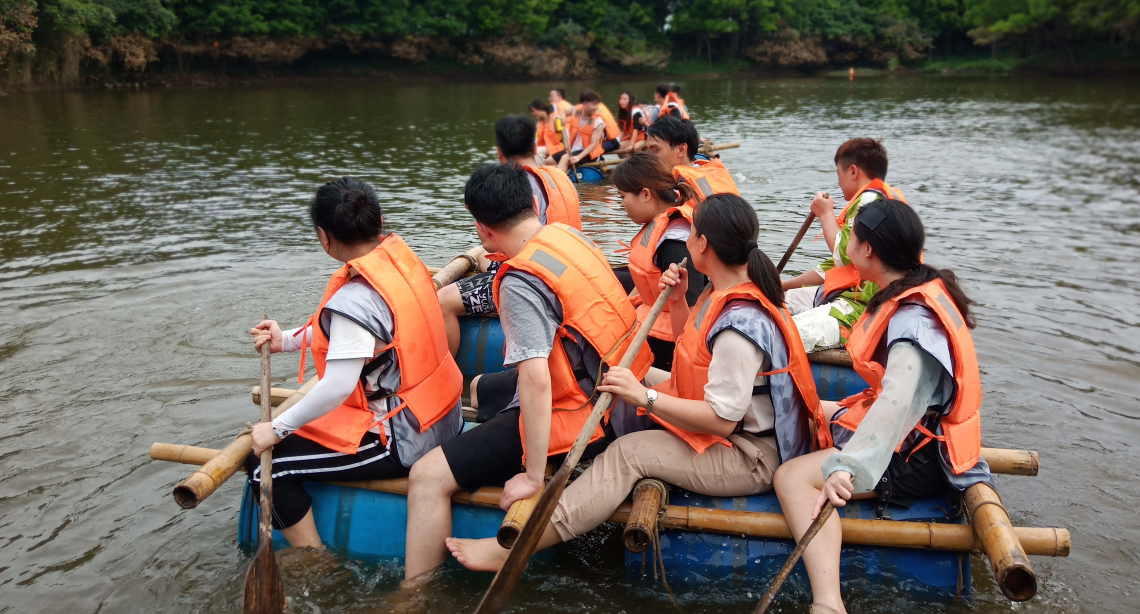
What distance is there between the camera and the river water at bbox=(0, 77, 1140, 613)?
3.80 meters

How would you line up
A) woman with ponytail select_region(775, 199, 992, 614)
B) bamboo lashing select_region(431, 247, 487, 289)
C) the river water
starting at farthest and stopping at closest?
bamboo lashing select_region(431, 247, 487, 289) → the river water → woman with ponytail select_region(775, 199, 992, 614)

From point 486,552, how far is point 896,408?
1.62m

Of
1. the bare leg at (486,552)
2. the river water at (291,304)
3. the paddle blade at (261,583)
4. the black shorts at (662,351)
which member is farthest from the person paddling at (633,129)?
the paddle blade at (261,583)

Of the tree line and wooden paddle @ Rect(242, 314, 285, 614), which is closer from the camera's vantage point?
wooden paddle @ Rect(242, 314, 285, 614)

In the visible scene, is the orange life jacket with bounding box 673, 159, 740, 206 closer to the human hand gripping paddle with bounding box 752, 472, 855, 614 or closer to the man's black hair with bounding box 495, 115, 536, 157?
the man's black hair with bounding box 495, 115, 536, 157

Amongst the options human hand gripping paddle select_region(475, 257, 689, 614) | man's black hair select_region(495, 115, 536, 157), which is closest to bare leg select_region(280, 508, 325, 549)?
human hand gripping paddle select_region(475, 257, 689, 614)

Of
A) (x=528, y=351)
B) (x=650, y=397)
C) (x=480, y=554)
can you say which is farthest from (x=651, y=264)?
(x=480, y=554)

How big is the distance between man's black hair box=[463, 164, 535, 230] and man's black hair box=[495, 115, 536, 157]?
2.75 m

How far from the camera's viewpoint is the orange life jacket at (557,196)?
5996 mm

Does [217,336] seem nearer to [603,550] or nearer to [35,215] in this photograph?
[603,550]

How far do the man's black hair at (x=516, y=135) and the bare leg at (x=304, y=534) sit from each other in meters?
3.24

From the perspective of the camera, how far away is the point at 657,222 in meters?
4.45

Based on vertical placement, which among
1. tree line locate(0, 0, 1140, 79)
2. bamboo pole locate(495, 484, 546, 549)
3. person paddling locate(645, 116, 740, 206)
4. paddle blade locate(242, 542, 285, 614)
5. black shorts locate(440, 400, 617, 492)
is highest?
tree line locate(0, 0, 1140, 79)

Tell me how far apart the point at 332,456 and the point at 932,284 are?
2360 millimetres
